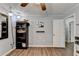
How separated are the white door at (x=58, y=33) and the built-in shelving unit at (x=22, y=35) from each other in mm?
1814

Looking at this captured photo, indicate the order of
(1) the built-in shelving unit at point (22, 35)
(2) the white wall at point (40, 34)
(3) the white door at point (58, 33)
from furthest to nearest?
(2) the white wall at point (40, 34) < (3) the white door at point (58, 33) < (1) the built-in shelving unit at point (22, 35)

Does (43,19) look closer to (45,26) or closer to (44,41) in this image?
(45,26)

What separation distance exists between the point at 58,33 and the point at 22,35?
2226 millimetres

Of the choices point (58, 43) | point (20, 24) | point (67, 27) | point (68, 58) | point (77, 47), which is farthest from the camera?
point (67, 27)

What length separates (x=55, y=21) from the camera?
7.94 meters

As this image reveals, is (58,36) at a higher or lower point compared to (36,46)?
higher

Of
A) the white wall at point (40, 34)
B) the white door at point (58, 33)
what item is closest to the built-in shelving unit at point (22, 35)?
the white wall at point (40, 34)

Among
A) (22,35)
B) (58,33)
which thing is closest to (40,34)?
(58,33)

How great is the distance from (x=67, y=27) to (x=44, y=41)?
12.2 ft

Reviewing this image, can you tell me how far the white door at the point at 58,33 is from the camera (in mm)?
7883

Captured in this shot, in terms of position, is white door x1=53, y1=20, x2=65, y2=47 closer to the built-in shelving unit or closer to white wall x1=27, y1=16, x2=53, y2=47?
white wall x1=27, y1=16, x2=53, y2=47

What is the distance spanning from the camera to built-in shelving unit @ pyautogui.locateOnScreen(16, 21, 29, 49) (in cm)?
725

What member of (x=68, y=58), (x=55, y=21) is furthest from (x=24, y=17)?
(x=68, y=58)

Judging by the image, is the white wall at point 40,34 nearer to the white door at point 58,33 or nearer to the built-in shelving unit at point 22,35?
the white door at point 58,33
